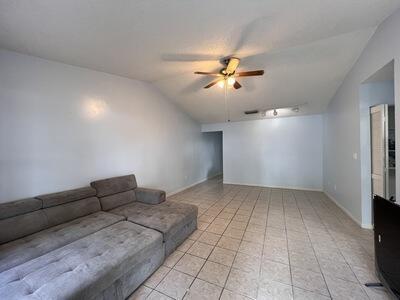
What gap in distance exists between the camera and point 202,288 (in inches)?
63.2

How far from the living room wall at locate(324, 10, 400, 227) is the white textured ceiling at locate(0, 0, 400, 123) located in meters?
0.20

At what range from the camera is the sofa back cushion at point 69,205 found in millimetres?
2115

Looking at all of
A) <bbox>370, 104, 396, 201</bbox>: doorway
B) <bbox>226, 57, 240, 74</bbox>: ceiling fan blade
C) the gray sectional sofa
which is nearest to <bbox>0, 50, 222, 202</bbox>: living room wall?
the gray sectional sofa

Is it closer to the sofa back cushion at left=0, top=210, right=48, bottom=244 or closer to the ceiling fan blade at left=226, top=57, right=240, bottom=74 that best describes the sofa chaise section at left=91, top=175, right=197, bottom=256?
the sofa back cushion at left=0, top=210, right=48, bottom=244

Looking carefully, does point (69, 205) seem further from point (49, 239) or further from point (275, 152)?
point (275, 152)

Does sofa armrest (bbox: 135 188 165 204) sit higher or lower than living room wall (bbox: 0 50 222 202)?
lower

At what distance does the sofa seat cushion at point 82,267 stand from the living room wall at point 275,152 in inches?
180

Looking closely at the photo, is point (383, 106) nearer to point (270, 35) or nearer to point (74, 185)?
point (270, 35)

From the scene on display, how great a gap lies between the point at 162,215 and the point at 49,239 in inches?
48.7

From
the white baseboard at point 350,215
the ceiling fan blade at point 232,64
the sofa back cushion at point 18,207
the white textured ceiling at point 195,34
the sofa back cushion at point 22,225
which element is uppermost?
the white textured ceiling at point 195,34

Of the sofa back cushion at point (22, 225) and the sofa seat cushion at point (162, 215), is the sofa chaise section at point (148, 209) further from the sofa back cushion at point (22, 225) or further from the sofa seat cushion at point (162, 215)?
the sofa back cushion at point (22, 225)

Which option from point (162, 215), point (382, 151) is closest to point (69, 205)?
point (162, 215)

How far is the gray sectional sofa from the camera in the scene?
3.94 feet

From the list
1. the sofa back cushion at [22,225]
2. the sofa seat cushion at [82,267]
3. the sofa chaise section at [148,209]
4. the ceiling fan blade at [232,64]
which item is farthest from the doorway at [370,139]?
the sofa back cushion at [22,225]
